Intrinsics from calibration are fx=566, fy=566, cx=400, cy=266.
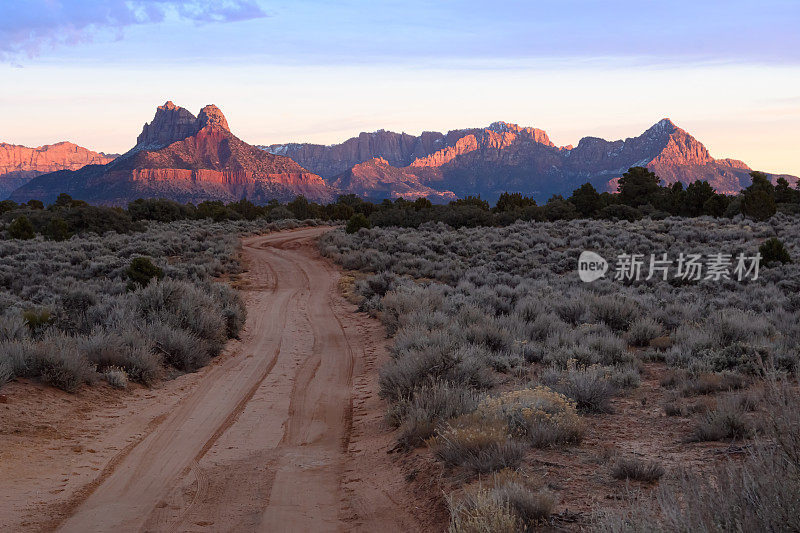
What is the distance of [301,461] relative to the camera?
21.4 ft

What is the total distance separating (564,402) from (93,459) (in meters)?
5.41

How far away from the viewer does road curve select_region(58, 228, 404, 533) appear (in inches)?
199

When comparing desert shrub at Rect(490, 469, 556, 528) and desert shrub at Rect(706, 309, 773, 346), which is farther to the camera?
desert shrub at Rect(706, 309, 773, 346)

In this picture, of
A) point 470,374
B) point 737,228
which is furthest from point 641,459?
point 737,228

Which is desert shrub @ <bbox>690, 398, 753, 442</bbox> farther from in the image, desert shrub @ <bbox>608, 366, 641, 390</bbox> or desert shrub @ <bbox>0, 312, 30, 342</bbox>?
desert shrub @ <bbox>0, 312, 30, 342</bbox>

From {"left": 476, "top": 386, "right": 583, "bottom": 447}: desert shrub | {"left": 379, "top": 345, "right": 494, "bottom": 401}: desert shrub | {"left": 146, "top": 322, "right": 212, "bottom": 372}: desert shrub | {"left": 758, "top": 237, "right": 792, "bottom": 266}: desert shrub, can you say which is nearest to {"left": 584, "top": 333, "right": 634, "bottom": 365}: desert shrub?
{"left": 379, "top": 345, "right": 494, "bottom": 401}: desert shrub

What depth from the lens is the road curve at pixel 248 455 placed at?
504 centimetres

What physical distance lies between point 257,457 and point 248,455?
0.49 ft

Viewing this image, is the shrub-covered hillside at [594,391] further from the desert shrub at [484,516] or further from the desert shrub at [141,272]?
the desert shrub at [141,272]

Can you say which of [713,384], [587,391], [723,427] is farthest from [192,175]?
[723,427]

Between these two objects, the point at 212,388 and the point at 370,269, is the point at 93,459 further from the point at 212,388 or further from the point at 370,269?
the point at 370,269

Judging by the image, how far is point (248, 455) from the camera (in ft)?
22.0

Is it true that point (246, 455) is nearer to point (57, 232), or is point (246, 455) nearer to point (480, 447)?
point (480, 447)

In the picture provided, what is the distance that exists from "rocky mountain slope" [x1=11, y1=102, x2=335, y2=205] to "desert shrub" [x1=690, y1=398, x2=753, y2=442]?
13731cm
